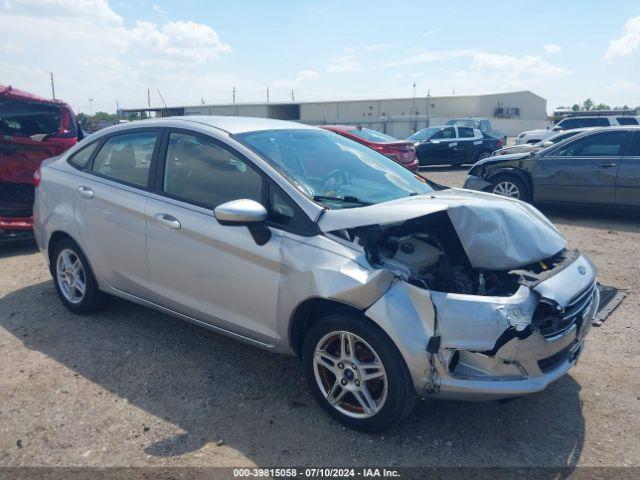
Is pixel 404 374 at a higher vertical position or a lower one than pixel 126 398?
higher

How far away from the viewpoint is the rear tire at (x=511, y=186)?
941 cm

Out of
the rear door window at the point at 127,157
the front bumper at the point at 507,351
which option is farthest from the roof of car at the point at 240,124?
the front bumper at the point at 507,351

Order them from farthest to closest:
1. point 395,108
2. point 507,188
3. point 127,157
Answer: point 395,108, point 507,188, point 127,157

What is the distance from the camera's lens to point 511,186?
9539 mm

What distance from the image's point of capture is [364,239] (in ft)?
10.1

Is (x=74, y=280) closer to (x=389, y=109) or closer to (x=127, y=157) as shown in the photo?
(x=127, y=157)

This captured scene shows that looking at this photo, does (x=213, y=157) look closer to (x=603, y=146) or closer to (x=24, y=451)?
(x=24, y=451)

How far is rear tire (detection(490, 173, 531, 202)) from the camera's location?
30.9 ft

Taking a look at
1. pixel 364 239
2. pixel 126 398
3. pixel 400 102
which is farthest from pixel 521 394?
pixel 400 102

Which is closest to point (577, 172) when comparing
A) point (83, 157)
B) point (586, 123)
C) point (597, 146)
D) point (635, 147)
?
point (597, 146)

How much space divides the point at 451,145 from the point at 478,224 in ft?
52.0

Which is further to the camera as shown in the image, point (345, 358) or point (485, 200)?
point (485, 200)

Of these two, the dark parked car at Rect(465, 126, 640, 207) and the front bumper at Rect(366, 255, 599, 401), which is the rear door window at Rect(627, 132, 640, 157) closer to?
the dark parked car at Rect(465, 126, 640, 207)

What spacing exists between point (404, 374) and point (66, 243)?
3.29m
